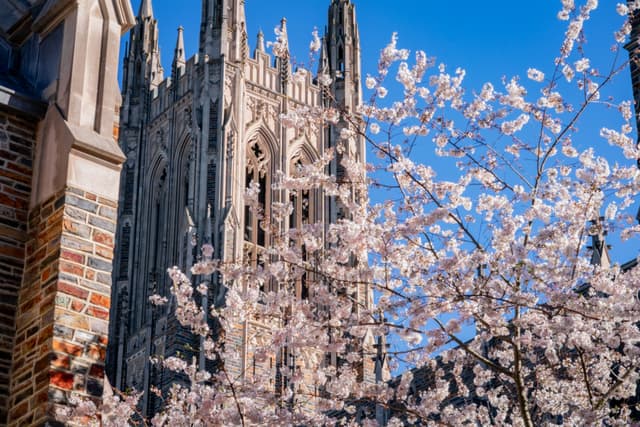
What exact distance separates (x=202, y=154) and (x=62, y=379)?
37155 millimetres

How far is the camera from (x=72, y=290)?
1008 centimetres

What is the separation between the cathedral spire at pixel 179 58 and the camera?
50.7m

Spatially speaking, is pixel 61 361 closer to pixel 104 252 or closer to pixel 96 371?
pixel 96 371

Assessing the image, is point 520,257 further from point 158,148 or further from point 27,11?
point 158,148

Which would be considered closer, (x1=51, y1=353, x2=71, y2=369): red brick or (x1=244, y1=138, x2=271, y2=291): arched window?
(x1=51, y1=353, x2=71, y2=369): red brick

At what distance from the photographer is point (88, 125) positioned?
10820 millimetres

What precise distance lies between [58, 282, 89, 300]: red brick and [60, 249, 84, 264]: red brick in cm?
21

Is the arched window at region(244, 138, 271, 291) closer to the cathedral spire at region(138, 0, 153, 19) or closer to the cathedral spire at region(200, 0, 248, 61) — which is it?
the cathedral spire at region(200, 0, 248, 61)

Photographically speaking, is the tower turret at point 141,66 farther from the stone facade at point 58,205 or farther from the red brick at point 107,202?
the red brick at point 107,202

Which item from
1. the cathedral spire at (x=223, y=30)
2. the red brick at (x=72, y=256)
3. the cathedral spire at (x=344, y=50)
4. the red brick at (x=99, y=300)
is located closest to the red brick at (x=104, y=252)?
the red brick at (x=72, y=256)

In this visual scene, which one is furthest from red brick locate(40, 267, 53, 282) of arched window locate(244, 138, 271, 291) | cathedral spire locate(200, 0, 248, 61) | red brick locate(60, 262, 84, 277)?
cathedral spire locate(200, 0, 248, 61)

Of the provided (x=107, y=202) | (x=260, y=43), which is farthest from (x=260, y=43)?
(x=107, y=202)

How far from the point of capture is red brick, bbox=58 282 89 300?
1003 centimetres

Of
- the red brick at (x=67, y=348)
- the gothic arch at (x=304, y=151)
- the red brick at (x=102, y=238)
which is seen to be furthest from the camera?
the gothic arch at (x=304, y=151)
